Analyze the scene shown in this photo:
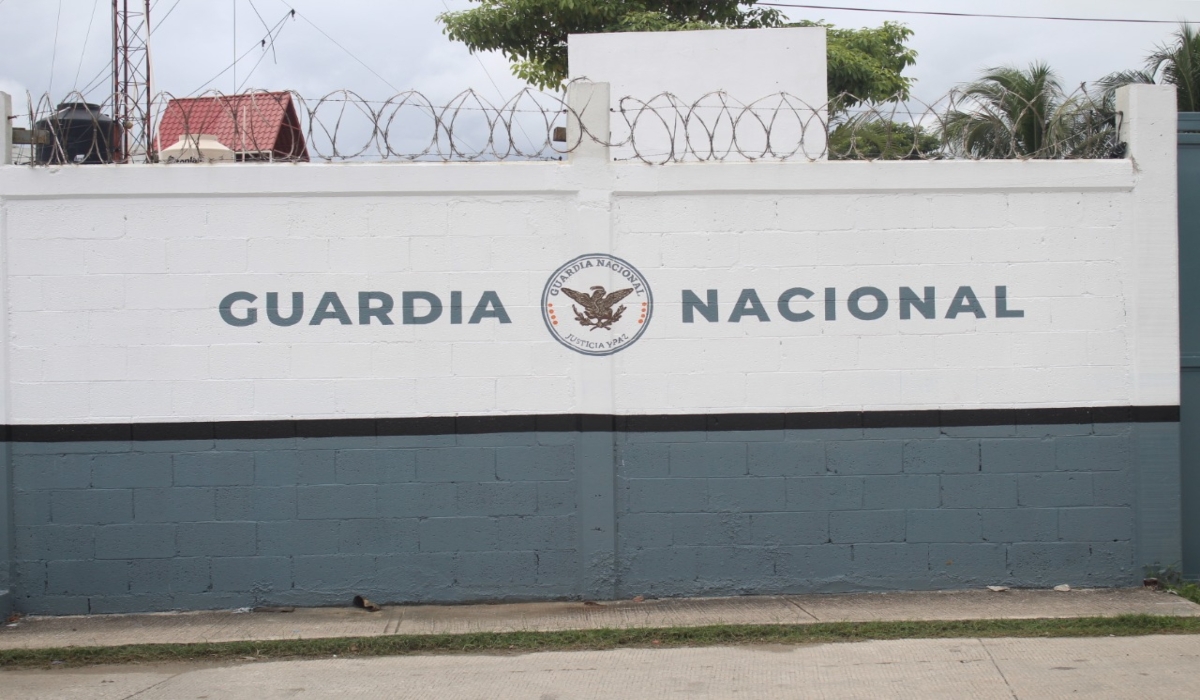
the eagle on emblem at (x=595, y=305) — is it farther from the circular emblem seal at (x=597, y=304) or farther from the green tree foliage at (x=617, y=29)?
the green tree foliage at (x=617, y=29)

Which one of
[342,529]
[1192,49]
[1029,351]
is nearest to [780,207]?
[1029,351]

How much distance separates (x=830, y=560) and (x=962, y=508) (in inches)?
36.6

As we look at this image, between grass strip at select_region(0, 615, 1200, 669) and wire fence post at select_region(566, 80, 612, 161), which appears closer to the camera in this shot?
grass strip at select_region(0, 615, 1200, 669)

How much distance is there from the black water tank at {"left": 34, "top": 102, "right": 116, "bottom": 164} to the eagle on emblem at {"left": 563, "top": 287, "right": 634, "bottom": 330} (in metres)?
3.14

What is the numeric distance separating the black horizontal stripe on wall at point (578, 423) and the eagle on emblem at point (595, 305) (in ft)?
2.00

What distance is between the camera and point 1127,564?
7.19 metres

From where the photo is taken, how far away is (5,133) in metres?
7.08

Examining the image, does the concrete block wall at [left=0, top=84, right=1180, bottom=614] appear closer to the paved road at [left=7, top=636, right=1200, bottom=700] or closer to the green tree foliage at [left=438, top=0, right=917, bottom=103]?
the paved road at [left=7, top=636, right=1200, bottom=700]

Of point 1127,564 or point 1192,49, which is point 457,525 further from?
point 1192,49

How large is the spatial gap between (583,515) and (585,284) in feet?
4.87

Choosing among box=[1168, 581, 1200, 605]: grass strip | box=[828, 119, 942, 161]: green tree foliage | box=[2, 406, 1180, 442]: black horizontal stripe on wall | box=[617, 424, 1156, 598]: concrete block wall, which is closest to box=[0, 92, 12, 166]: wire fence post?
box=[2, 406, 1180, 442]: black horizontal stripe on wall

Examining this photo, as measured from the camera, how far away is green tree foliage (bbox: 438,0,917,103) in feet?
57.5

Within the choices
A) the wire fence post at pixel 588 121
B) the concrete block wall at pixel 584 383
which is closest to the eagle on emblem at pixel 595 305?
the concrete block wall at pixel 584 383

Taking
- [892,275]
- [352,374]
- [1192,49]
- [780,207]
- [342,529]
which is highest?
[1192,49]
